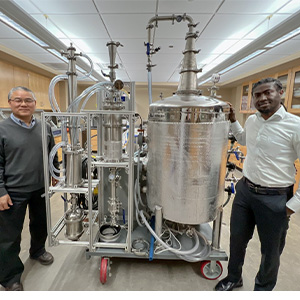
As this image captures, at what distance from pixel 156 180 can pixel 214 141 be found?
49 cm

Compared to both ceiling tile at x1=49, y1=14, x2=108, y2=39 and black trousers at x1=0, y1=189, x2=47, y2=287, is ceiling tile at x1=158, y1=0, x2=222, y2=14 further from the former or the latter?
black trousers at x1=0, y1=189, x2=47, y2=287

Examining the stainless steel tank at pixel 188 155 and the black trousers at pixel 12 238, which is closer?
the stainless steel tank at pixel 188 155

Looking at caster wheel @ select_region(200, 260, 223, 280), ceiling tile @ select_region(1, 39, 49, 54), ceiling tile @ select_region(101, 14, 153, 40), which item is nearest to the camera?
caster wheel @ select_region(200, 260, 223, 280)

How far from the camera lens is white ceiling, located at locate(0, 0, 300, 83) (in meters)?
1.96

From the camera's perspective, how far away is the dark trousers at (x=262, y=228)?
1193 mm

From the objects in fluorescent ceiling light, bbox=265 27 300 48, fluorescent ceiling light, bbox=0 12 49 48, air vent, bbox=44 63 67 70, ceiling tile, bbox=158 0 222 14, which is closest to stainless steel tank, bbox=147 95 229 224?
ceiling tile, bbox=158 0 222 14

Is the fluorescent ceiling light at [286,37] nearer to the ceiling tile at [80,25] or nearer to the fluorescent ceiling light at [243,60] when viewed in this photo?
the fluorescent ceiling light at [243,60]

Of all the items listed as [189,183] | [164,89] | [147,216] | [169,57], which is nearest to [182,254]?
[147,216]

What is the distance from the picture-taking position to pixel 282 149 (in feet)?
3.84

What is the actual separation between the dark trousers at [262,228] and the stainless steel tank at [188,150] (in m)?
0.18

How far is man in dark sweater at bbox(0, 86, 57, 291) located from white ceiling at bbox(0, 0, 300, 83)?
1344 mm

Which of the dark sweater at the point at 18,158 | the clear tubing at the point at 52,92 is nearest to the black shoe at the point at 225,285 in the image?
the dark sweater at the point at 18,158

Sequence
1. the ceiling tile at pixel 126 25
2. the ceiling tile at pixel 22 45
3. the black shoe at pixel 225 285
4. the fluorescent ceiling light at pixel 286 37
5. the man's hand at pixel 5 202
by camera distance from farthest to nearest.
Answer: the ceiling tile at pixel 22 45, the fluorescent ceiling light at pixel 286 37, the ceiling tile at pixel 126 25, the black shoe at pixel 225 285, the man's hand at pixel 5 202

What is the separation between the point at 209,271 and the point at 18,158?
1756mm
